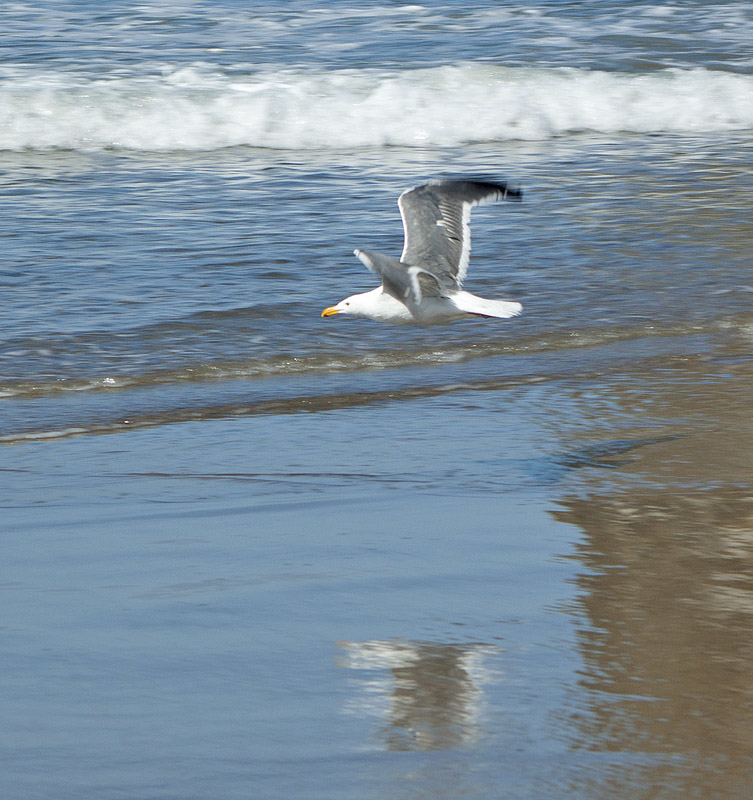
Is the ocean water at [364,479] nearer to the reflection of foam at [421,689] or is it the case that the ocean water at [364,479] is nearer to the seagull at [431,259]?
the reflection of foam at [421,689]

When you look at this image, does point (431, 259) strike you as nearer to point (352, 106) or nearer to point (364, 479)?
point (364, 479)

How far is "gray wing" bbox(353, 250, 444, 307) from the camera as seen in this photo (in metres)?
4.77

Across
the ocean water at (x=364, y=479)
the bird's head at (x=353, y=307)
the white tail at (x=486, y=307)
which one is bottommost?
the ocean water at (x=364, y=479)

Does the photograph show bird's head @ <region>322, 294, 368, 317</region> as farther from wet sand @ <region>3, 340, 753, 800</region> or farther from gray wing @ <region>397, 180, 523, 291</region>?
wet sand @ <region>3, 340, 753, 800</region>

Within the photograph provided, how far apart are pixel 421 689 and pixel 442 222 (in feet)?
8.47

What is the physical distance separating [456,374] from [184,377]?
1.02 metres

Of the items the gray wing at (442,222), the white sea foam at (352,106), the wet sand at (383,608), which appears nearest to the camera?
the wet sand at (383,608)

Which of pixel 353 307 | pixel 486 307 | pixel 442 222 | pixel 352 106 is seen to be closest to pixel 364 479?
pixel 486 307

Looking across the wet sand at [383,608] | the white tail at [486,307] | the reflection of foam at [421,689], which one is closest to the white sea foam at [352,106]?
the white tail at [486,307]

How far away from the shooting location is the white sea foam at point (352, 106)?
10883mm

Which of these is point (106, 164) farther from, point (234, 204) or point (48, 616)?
point (48, 616)

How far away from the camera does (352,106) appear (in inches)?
450

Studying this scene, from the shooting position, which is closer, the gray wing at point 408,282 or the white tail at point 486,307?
the white tail at point 486,307

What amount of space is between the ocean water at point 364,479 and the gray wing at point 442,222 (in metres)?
0.46
